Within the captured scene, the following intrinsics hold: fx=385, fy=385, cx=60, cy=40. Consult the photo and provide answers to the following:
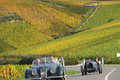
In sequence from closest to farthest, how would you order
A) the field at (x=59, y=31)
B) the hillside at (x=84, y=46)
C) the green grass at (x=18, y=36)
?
the hillside at (x=84, y=46)
the field at (x=59, y=31)
the green grass at (x=18, y=36)

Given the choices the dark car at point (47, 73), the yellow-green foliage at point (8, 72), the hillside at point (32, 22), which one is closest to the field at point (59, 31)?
the hillside at point (32, 22)

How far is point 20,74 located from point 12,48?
249 ft

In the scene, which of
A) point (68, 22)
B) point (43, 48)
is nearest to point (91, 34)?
point (43, 48)

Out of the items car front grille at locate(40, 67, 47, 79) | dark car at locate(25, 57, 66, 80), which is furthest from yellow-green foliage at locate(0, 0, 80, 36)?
car front grille at locate(40, 67, 47, 79)

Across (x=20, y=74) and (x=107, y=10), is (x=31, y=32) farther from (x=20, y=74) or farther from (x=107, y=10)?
(x=20, y=74)

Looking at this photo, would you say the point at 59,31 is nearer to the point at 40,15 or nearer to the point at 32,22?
the point at 32,22

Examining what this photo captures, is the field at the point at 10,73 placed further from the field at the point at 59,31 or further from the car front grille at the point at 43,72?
the field at the point at 59,31

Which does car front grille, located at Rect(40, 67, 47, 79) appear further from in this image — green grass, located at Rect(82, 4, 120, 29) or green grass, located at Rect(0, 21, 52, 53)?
green grass, located at Rect(82, 4, 120, 29)

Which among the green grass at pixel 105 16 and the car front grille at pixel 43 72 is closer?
the car front grille at pixel 43 72

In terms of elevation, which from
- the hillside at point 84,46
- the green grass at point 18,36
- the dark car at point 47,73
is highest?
the green grass at point 18,36

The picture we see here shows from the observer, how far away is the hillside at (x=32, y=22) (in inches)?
4456

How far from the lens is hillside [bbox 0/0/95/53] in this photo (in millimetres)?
113188

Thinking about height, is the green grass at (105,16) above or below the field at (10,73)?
above

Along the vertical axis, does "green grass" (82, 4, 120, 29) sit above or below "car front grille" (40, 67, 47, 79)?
above
